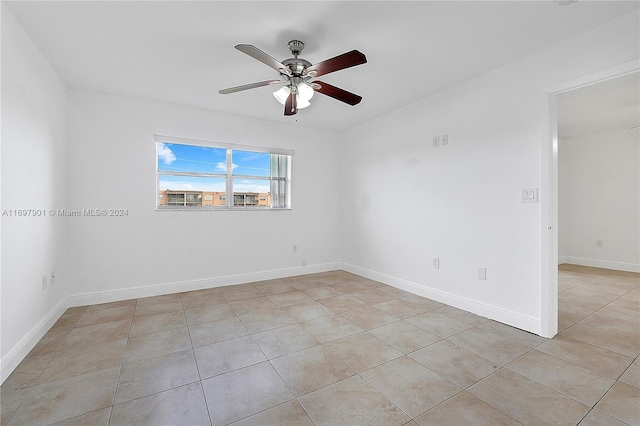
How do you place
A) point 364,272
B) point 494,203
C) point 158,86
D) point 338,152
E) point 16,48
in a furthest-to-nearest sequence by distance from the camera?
1. point 338,152
2. point 364,272
3. point 158,86
4. point 494,203
5. point 16,48

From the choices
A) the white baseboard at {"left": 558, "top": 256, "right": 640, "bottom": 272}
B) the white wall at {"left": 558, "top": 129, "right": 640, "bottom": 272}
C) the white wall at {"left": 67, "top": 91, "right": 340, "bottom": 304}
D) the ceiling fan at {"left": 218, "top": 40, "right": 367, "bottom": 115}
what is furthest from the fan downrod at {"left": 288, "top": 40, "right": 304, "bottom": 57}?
the white baseboard at {"left": 558, "top": 256, "right": 640, "bottom": 272}

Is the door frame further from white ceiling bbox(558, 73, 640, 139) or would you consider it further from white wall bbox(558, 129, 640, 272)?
white wall bbox(558, 129, 640, 272)

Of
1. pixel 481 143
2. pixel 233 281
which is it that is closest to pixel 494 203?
pixel 481 143

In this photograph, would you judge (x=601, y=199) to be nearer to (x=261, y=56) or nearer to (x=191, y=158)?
(x=261, y=56)

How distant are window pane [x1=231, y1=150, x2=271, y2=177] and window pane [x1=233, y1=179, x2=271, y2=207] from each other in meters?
0.13

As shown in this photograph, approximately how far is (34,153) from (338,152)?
407 cm

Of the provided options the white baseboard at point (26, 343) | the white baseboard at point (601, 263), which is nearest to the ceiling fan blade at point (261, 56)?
the white baseboard at point (26, 343)

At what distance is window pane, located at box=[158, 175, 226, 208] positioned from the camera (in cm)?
391

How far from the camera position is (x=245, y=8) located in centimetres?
197

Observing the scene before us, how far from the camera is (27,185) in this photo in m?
2.33

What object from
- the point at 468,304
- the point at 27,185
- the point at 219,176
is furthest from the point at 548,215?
the point at 27,185

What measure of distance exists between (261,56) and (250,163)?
105 inches

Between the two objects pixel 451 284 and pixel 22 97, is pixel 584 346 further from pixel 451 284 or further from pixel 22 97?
pixel 22 97

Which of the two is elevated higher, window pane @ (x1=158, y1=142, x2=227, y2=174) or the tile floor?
window pane @ (x1=158, y1=142, x2=227, y2=174)
